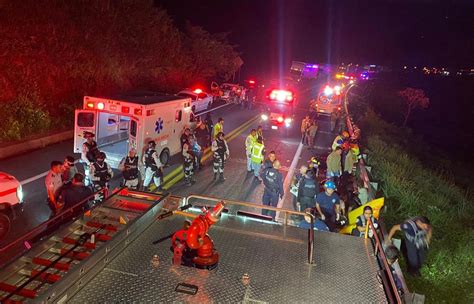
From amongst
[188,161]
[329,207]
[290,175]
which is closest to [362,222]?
[329,207]

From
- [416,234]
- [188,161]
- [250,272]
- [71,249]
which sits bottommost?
[416,234]

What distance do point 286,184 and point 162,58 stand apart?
2467 centimetres

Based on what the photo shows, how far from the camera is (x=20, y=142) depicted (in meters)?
15.1

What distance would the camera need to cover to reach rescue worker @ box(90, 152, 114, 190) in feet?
29.5

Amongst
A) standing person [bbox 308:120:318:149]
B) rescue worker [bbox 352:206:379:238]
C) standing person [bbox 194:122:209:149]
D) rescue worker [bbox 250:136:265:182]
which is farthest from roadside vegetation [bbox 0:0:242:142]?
rescue worker [bbox 352:206:379:238]

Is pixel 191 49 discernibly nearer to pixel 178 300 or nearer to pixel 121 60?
pixel 121 60

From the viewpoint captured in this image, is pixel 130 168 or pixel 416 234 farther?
pixel 130 168

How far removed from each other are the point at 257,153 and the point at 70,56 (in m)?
13.6

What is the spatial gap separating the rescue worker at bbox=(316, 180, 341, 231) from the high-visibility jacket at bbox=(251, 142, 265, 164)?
15.5 ft

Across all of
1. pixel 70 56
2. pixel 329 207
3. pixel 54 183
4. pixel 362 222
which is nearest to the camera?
pixel 362 222

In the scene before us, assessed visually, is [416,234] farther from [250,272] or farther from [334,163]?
[334,163]

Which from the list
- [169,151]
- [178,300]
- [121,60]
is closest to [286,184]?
[169,151]

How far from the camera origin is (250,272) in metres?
4.20

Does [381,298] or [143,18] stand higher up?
[143,18]
